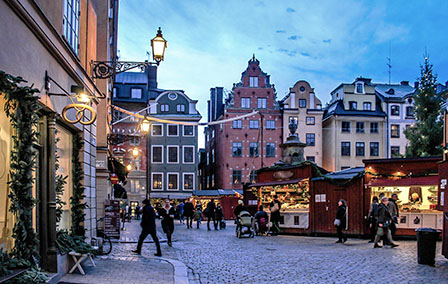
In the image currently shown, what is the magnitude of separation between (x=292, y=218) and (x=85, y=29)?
1446 centimetres

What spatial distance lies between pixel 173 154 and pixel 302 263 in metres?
45.3

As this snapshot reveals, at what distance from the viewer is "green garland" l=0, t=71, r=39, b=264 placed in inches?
284

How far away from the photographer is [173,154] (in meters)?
57.3

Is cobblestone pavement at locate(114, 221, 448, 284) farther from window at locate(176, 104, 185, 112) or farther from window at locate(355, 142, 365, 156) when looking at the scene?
window at locate(355, 142, 365, 156)

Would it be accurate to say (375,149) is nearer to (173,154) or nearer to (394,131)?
(394,131)

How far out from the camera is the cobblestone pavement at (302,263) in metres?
10.5

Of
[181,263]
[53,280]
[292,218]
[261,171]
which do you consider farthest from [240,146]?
[53,280]

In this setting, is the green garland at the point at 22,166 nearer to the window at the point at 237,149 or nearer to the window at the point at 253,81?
the window at the point at 237,149

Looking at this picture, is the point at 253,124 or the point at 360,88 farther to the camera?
the point at 360,88

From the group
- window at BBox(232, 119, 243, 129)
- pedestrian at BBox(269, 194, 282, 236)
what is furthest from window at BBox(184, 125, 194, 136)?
pedestrian at BBox(269, 194, 282, 236)

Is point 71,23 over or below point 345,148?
over

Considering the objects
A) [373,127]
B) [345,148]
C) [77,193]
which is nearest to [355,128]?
[373,127]

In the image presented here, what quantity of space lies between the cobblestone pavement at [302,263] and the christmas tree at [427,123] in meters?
18.9

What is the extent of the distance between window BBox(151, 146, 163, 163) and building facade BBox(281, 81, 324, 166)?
46.9 feet
